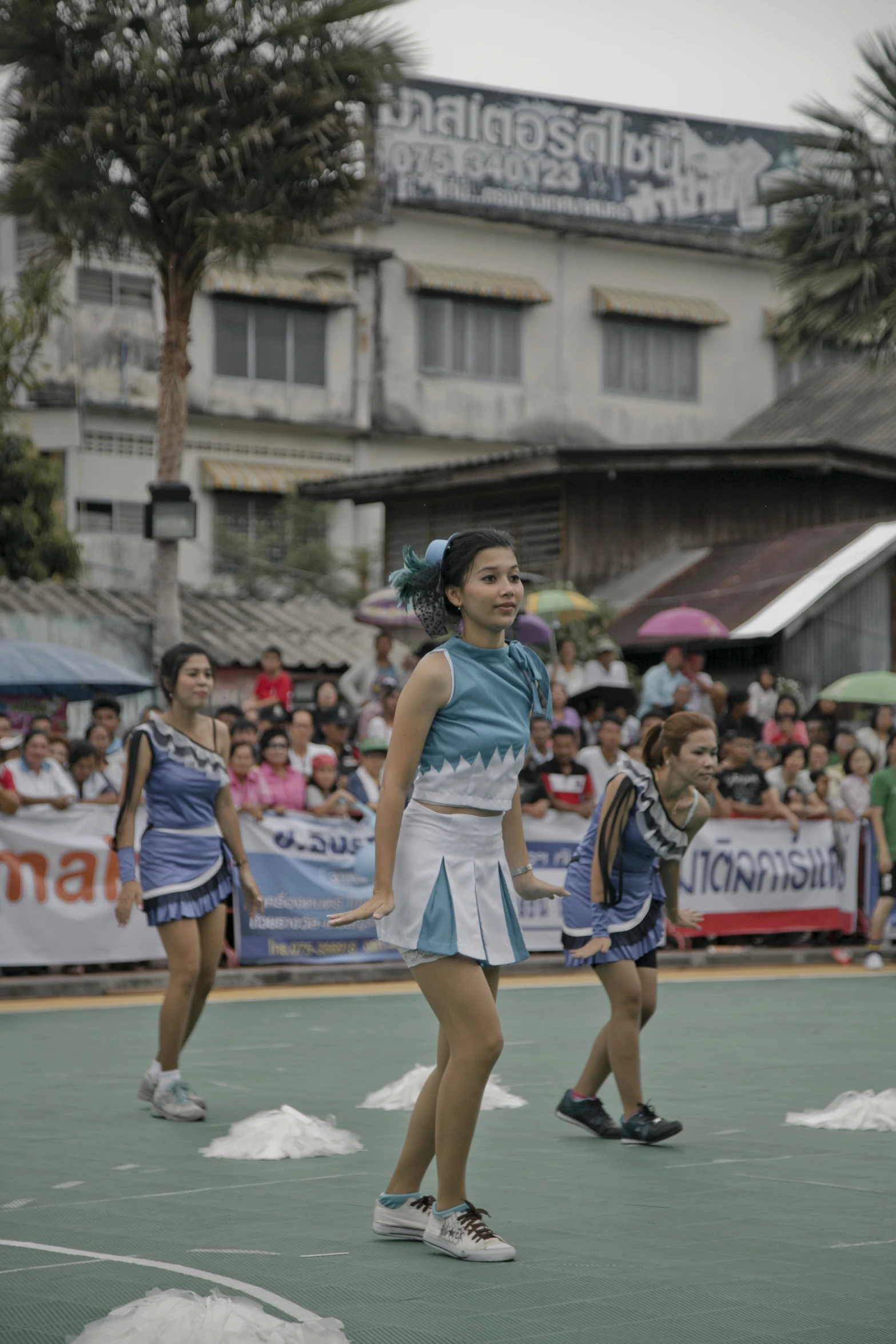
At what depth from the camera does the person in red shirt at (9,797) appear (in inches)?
548

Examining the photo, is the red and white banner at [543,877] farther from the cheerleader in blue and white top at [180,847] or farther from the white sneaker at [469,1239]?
the white sneaker at [469,1239]

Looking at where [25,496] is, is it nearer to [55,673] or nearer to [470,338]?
[470,338]

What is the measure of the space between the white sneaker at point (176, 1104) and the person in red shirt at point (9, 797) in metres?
5.98

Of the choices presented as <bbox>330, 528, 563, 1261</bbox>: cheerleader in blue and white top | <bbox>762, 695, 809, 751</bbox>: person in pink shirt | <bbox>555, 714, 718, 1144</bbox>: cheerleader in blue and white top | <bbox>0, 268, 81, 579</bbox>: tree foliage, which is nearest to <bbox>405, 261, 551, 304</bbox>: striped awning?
<bbox>0, 268, 81, 579</bbox>: tree foliage

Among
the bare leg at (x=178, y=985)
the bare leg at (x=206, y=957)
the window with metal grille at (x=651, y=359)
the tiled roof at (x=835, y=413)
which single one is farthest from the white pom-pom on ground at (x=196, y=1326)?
the window with metal grille at (x=651, y=359)

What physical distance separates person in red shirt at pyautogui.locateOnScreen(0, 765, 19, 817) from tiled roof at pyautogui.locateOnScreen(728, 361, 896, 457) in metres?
22.9

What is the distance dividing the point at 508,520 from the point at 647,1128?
24.1 metres

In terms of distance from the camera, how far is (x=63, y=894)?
14367 mm

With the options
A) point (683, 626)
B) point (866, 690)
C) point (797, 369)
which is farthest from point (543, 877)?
point (797, 369)

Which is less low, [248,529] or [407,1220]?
[248,529]

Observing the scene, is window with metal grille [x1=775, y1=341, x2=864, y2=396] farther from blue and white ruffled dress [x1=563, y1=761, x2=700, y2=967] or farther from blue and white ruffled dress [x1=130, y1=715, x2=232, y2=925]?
blue and white ruffled dress [x1=563, y1=761, x2=700, y2=967]

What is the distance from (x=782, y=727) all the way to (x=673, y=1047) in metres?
9.39

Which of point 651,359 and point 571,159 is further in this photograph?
point 571,159

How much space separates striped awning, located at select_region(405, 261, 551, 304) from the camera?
129 feet
